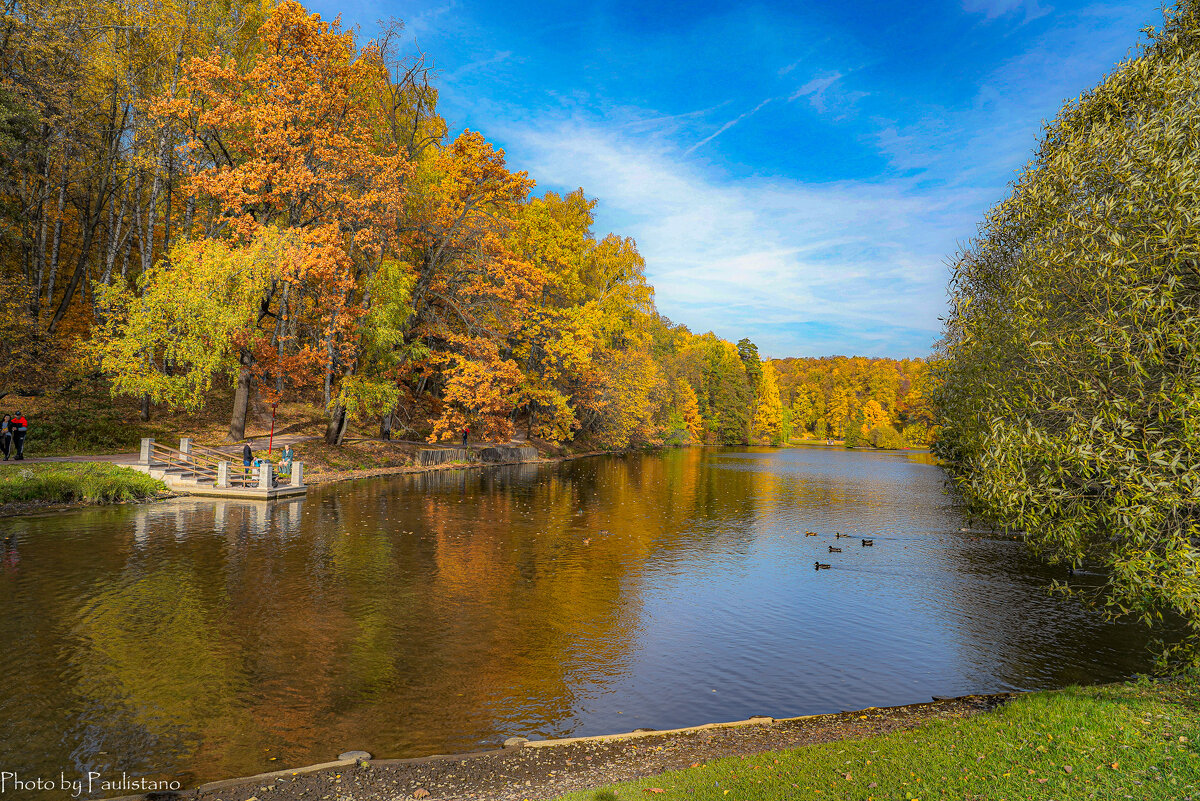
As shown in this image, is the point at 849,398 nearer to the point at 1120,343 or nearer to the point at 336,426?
the point at 336,426

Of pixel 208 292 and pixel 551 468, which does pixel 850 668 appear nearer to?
pixel 208 292

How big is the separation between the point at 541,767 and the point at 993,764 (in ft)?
17.3

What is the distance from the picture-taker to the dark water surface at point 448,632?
8.81m

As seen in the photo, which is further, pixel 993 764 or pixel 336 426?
pixel 336 426

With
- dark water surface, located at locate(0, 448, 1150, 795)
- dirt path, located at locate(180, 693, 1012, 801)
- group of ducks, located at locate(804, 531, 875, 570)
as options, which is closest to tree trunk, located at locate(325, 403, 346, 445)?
dark water surface, located at locate(0, 448, 1150, 795)

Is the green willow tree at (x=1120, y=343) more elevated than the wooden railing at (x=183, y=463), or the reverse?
the green willow tree at (x=1120, y=343)

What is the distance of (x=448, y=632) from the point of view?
41.4 feet

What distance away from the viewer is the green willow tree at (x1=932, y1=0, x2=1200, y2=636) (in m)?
8.92

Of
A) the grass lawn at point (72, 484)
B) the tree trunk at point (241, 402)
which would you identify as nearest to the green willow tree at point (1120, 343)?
the grass lawn at point (72, 484)

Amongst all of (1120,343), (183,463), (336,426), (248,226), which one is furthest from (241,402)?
(1120,343)

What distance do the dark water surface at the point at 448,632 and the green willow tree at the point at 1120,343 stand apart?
355 cm

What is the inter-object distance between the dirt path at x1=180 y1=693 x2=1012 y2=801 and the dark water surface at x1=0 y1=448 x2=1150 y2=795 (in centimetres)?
58

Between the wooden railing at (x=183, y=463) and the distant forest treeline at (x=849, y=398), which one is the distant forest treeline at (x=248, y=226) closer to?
the wooden railing at (x=183, y=463)

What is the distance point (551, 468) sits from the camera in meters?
48.6
